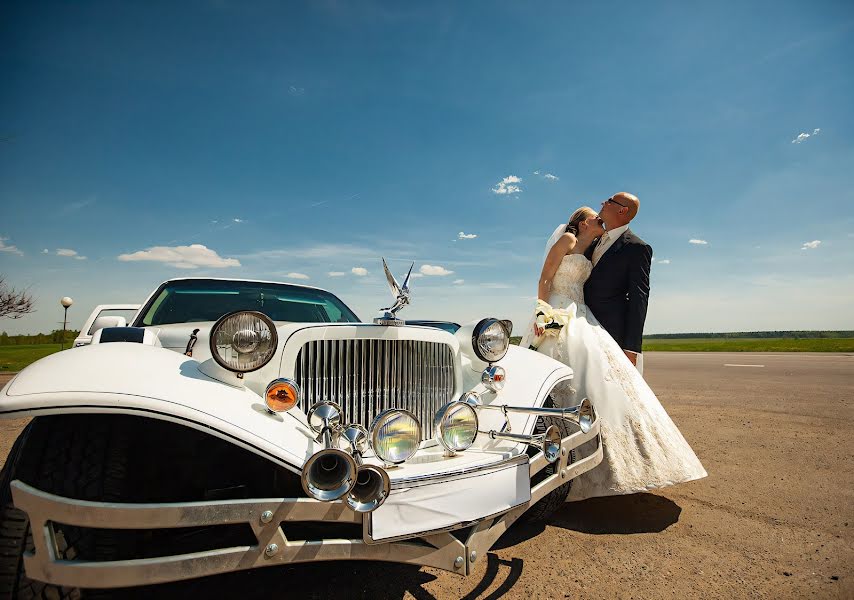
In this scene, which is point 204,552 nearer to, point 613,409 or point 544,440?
point 544,440

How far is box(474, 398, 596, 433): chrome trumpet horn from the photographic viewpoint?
2422 mm

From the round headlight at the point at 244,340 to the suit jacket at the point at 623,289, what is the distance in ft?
9.86

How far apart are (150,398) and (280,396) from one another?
1.57 ft

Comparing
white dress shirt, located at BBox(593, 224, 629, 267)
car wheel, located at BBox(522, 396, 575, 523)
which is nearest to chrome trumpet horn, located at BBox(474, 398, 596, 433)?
car wheel, located at BBox(522, 396, 575, 523)

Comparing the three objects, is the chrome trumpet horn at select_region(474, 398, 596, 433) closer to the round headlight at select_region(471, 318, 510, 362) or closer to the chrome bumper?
the round headlight at select_region(471, 318, 510, 362)

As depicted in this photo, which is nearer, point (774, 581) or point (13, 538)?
point (13, 538)

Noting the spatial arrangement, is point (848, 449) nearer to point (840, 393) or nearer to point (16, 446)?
point (840, 393)

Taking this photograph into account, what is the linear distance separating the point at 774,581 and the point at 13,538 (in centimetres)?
323

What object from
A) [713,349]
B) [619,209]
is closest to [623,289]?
[619,209]

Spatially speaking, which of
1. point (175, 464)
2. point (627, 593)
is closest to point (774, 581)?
point (627, 593)

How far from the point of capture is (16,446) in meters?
1.81

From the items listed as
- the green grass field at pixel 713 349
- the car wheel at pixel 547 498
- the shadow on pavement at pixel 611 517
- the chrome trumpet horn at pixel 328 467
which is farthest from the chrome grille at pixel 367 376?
the green grass field at pixel 713 349

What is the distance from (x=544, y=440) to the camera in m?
2.33

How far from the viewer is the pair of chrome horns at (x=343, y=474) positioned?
5.39ft
